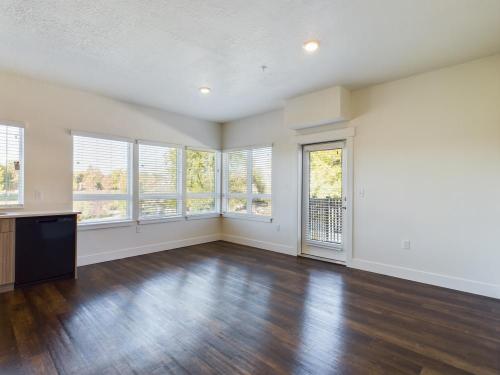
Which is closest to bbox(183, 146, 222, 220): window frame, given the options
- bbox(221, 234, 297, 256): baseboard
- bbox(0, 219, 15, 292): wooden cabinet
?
bbox(221, 234, 297, 256): baseboard

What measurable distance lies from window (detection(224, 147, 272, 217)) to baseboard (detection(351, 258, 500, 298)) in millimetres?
2113

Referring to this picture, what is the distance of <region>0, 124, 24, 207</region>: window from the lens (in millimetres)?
3680

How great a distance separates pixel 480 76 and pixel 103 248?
231 inches

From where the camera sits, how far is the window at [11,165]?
3.68 meters

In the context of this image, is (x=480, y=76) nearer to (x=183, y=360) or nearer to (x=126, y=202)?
(x=183, y=360)

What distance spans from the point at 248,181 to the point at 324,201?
5.96ft

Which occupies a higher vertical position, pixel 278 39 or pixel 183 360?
pixel 278 39

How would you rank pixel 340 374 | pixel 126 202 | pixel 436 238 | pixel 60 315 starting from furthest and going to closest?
pixel 126 202 → pixel 436 238 → pixel 60 315 → pixel 340 374

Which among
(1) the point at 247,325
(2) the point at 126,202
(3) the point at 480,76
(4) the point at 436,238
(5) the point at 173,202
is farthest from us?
(5) the point at 173,202

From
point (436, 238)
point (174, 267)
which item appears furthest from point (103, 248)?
point (436, 238)

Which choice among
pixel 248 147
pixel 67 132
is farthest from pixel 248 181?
pixel 67 132

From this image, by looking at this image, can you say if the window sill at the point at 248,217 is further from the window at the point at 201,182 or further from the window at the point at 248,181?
the window at the point at 201,182

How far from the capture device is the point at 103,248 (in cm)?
458

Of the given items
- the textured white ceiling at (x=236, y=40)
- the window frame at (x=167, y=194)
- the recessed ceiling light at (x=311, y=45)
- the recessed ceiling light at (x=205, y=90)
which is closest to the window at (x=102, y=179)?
the window frame at (x=167, y=194)
